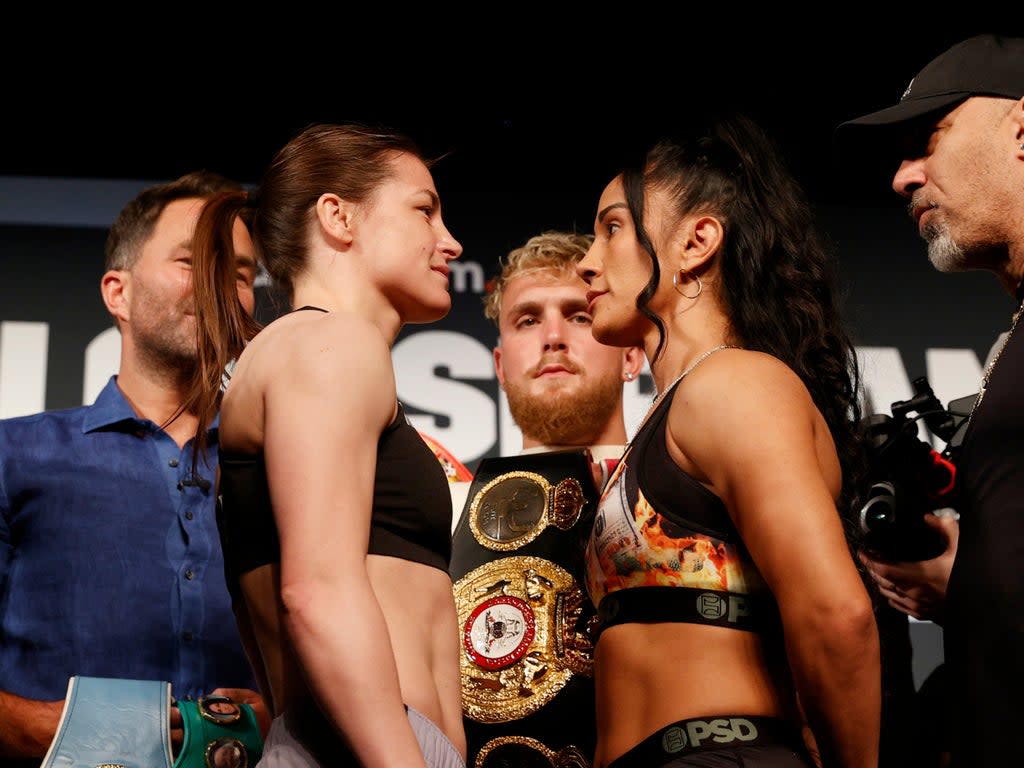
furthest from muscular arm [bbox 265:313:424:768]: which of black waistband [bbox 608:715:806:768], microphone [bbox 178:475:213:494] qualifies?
microphone [bbox 178:475:213:494]

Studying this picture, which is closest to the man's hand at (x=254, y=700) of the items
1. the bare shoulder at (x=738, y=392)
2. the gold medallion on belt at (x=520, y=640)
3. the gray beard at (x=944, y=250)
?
the gold medallion on belt at (x=520, y=640)

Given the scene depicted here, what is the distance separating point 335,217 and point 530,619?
107 centimetres

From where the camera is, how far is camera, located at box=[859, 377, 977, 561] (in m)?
2.33

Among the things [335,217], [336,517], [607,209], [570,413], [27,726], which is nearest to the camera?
[336,517]

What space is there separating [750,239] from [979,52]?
567mm

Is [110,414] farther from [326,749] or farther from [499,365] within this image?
[326,749]

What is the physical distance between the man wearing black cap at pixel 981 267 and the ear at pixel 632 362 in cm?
117

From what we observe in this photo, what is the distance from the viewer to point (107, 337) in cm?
366

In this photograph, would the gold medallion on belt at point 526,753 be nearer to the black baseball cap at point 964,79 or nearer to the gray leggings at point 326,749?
the gray leggings at point 326,749

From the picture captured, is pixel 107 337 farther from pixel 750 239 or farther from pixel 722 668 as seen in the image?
pixel 722 668

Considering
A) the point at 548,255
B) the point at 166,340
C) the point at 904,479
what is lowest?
the point at 904,479

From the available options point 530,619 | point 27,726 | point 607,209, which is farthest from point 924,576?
point 27,726

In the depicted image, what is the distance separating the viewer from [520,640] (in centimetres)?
253

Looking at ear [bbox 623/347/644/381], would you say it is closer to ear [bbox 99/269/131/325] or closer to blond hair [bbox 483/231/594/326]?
blond hair [bbox 483/231/594/326]
